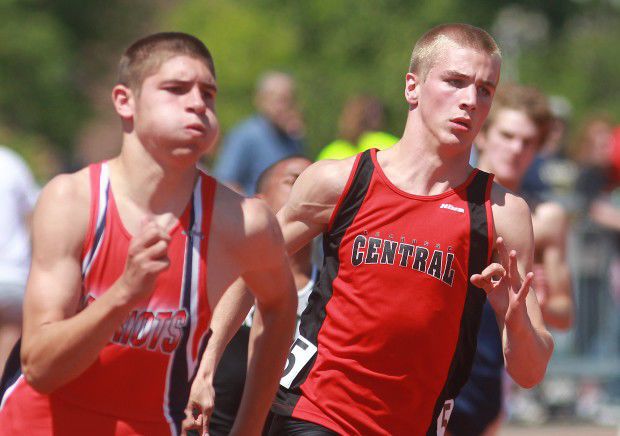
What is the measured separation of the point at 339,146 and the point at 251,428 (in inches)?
241

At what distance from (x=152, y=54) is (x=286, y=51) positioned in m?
34.5

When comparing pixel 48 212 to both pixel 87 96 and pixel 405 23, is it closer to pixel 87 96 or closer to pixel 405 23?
pixel 405 23

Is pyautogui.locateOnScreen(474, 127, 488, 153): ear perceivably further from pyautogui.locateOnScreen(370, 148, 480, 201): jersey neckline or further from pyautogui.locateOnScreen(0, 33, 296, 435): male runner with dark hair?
pyautogui.locateOnScreen(0, 33, 296, 435): male runner with dark hair

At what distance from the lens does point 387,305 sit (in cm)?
470

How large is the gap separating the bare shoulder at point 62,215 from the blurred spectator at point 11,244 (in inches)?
206

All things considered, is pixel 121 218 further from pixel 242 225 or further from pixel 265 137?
pixel 265 137

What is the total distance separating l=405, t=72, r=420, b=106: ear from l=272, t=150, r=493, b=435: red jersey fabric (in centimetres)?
29

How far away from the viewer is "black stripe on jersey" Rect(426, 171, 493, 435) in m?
4.72

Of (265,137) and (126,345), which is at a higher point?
(265,137)

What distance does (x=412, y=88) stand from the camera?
16.3 feet

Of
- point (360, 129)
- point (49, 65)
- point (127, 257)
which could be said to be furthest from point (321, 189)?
point (49, 65)

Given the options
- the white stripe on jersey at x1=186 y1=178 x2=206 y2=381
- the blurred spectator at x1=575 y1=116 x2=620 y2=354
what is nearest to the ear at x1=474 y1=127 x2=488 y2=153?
the white stripe on jersey at x1=186 y1=178 x2=206 y2=381

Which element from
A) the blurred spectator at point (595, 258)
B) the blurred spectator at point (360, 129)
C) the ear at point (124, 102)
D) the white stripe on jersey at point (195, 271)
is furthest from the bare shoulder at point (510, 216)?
the blurred spectator at point (595, 258)

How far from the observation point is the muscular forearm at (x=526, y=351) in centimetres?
456
